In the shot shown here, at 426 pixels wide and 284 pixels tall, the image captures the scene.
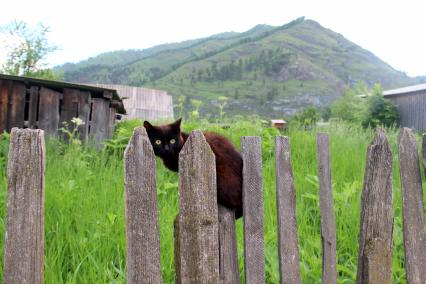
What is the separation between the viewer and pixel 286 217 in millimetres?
1990

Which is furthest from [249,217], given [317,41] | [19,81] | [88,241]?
[317,41]

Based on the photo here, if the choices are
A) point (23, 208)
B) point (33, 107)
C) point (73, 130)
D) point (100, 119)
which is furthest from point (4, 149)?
point (23, 208)

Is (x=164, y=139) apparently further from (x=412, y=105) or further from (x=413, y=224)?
(x=412, y=105)

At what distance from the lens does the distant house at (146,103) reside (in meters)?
28.2

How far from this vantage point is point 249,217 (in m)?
1.91

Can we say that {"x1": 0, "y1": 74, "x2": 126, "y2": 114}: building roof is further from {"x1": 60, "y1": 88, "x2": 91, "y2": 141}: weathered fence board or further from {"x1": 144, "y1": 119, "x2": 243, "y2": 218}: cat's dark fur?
{"x1": 144, "y1": 119, "x2": 243, "y2": 218}: cat's dark fur

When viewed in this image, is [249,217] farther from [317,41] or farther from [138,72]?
[317,41]

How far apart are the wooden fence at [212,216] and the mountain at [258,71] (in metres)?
97.7

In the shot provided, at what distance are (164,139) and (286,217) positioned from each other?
4.04 feet

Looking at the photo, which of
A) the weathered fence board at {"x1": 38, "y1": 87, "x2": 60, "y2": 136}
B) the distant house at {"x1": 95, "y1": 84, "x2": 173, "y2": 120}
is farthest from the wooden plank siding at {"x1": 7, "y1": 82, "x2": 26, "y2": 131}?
the distant house at {"x1": 95, "y1": 84, "x2": 173, "y2": 120}

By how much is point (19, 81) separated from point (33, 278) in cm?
671

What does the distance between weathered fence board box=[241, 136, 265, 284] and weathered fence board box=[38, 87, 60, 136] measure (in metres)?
6.56

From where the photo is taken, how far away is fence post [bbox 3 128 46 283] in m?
1.61

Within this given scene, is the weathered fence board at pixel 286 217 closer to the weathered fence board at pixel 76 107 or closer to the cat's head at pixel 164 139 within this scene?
the cat's head at pixel 164 139
